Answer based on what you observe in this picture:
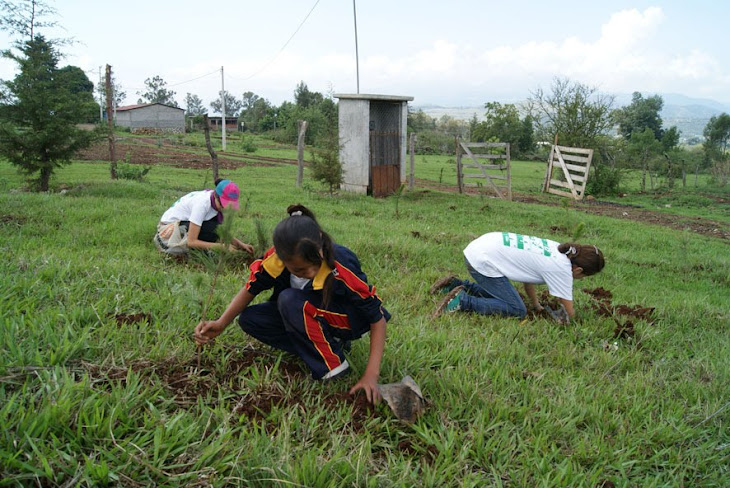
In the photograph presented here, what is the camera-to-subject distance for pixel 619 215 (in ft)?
43.7

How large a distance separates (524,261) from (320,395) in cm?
253

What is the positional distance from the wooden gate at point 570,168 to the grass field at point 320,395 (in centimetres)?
1283

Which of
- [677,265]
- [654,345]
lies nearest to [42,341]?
[654,345]

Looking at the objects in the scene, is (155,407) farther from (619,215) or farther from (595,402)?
(619,215)

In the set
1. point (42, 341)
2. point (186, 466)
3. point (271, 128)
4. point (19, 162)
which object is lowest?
point (186, 466)

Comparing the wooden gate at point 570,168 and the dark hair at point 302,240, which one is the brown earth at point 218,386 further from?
the wooden gate at point 570,168

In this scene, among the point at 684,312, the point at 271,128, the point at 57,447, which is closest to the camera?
the point at 57,447

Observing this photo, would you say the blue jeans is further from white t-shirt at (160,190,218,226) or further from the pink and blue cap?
white t-shirt at (160,190,218,226)

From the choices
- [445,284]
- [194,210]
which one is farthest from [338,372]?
[194,210]

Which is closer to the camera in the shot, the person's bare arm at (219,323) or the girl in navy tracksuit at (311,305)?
the girl in navy tracksuit at (311,305)

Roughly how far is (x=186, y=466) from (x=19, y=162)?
992cm

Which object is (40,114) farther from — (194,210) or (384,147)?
(384,147)

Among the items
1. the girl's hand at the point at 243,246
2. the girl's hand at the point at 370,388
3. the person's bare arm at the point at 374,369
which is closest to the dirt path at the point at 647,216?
the girl's hand at the point at 243,246

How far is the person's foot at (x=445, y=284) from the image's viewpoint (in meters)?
4.83
